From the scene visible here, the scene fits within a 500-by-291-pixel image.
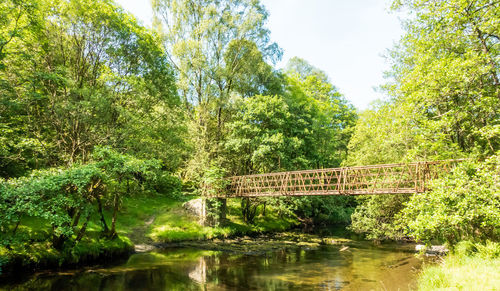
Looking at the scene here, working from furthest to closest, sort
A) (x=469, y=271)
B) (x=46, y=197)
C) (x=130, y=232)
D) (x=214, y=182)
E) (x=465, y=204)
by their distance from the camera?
(x=214, y=182) → (x=130, y=232) → (x=46, y=197) → (x=465, y=204) → (x=469, y=271)

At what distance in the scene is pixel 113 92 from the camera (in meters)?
18.3

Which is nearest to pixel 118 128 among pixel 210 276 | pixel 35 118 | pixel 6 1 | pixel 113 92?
pixel 113 92

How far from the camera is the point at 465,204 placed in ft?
31.4

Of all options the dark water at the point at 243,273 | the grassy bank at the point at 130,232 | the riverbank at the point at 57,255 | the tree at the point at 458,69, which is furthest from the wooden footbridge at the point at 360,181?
the riverbank at the point at 57,255

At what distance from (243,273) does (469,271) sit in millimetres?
10032

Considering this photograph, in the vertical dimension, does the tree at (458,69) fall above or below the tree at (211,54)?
below

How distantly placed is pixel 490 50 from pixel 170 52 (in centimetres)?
2526

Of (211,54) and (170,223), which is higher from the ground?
(211,54)

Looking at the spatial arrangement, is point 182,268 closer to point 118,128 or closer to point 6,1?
point 118,128

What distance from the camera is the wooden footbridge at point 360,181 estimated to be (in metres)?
13.9

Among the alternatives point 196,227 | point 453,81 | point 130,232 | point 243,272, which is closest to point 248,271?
point 243,272

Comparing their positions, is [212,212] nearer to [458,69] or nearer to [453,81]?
[453,81]

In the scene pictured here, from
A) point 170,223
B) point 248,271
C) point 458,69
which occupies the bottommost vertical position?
point 248,271

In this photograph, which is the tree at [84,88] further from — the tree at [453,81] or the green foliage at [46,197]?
the tree at [453,81]
